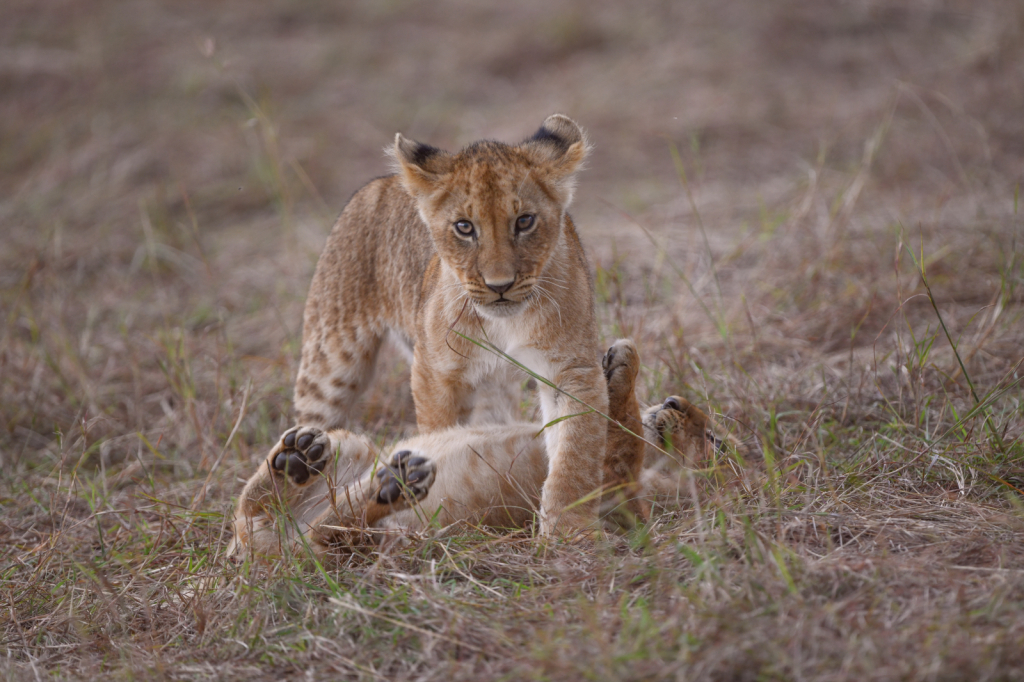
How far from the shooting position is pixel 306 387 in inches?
161

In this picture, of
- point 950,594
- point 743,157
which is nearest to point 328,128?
point 743,157

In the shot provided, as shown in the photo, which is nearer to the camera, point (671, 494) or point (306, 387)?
point (671, 494)

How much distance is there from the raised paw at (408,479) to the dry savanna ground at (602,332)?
217mm

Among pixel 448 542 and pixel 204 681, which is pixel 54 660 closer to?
pixel 204 681

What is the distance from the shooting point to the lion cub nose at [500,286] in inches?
114

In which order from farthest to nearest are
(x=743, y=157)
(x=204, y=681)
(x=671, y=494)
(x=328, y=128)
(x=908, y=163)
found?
(x=328, y=128) → (x=743, y=157) → (x=908, y=163) → (x=671, y=494) → (x=204, y=681)

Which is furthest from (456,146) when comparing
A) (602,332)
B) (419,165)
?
(419,165)

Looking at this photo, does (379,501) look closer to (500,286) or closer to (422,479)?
(422,479)

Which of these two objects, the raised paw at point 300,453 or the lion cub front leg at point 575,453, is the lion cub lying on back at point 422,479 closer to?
the raised paw at point 300,453

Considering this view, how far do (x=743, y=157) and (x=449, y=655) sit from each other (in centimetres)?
666

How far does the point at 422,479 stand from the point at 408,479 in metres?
0.05

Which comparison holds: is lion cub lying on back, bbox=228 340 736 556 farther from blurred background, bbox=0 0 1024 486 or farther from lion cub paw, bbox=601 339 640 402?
blurred background, bbox=0 0 1024 486

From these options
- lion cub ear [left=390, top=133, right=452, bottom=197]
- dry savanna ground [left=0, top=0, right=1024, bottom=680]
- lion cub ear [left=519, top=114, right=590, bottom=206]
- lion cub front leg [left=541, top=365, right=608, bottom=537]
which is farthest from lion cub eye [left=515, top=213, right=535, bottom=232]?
dry savanna ground [left=0, top=0, right=1024, bottom=680]

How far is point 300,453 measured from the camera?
3135mm
